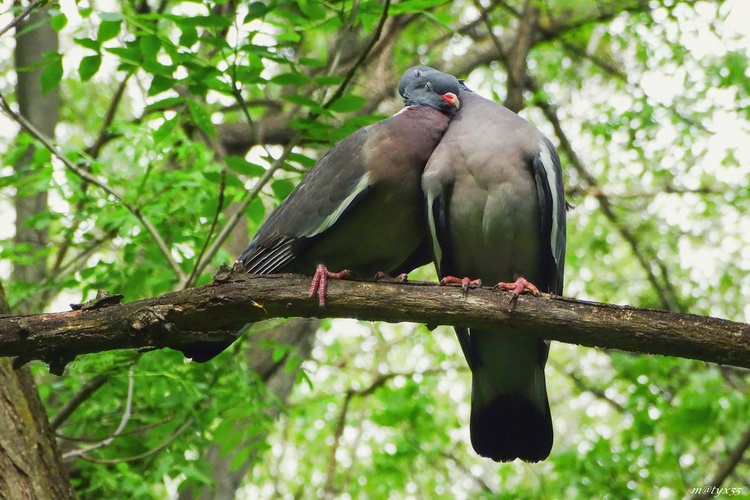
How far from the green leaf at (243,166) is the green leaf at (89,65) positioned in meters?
0.77

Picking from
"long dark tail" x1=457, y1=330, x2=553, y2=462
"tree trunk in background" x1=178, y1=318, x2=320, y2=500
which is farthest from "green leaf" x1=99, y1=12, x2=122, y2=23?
"tree trunk in background" x1=178, y1=318, x2=320, y2=500

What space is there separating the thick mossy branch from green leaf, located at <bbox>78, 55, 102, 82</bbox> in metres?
1.32

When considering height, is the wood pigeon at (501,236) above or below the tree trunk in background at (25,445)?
above

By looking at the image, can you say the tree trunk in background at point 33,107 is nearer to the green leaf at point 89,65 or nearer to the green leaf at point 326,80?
the green leaf at point 89,65

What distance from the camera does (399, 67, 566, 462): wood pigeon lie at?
13.1ft

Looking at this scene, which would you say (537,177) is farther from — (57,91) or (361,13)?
(57,91)

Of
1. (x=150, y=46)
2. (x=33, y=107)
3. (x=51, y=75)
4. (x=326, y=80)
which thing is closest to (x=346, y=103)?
(x=326, y=80)

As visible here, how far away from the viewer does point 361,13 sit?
4367 mm

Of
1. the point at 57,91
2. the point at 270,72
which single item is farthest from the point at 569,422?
the point at 57,91

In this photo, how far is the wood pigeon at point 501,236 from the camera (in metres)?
4.00

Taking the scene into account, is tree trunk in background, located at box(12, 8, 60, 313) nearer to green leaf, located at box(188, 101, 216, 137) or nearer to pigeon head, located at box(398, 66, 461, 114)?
green leaf, located at box(188, 101, 216, 137)

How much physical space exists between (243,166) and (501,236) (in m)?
1.39

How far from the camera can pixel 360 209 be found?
423cm

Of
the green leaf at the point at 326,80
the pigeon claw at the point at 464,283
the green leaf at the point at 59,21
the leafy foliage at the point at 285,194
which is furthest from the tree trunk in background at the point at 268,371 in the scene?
the green leaf at the point at 59,21
